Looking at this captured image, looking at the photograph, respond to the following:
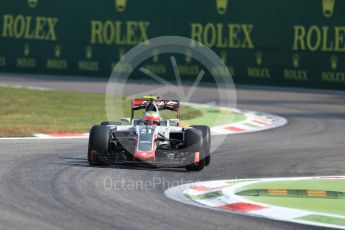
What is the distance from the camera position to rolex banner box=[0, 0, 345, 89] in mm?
30562

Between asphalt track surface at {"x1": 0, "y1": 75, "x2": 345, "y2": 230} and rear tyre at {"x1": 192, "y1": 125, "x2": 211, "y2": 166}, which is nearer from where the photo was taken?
asphalt track surface at {"x1": 0, "y1": 75, "x2": 345, "y2": 230}

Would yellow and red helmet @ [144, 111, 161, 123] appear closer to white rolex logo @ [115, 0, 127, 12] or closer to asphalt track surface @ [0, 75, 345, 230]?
asphalt track surface @ [0, 75, 345, 230]

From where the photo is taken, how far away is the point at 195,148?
43.5 ft

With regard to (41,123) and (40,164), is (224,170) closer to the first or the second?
(40,164)

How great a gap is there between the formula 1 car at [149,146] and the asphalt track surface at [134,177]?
6.5 inches

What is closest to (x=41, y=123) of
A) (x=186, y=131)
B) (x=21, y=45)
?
(x=186, y=131)

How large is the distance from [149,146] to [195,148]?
0.68 m

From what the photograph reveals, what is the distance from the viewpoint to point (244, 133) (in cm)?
1909

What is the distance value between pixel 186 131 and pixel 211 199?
2.89m

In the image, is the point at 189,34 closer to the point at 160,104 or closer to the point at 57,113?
the point at 57,113
